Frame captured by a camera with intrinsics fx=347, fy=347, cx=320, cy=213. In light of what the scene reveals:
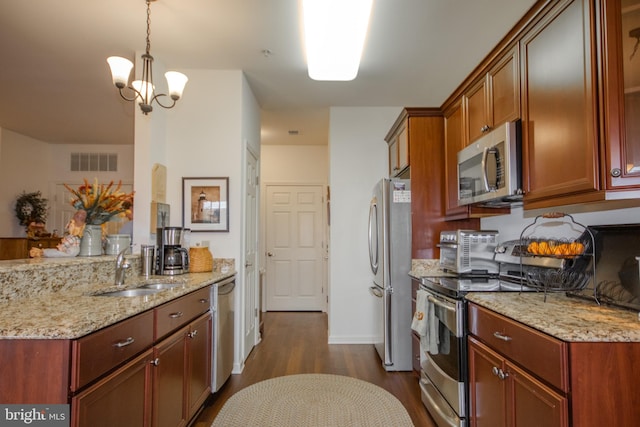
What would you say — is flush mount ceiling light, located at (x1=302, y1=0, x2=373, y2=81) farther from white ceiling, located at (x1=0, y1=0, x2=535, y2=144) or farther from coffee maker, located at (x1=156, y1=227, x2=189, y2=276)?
coffee maker, located at (x1=156, y1=227, x2=189, y2=276)

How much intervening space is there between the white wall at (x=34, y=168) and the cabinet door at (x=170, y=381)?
497 cm

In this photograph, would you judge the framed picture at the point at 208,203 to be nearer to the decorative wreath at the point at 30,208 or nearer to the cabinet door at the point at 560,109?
the cabinet door at the point at 560,109

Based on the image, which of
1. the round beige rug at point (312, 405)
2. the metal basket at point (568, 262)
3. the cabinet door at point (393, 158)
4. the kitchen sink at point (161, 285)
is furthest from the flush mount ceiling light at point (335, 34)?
the round beige rug at point (312, 405)

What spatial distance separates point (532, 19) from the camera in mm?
1716

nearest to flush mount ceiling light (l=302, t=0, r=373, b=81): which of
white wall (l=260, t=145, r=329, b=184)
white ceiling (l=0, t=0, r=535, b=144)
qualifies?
white ceiling (l=0, t=0, r=535, b=144)

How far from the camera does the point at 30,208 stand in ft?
17.6

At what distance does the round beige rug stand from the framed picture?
1.38 m

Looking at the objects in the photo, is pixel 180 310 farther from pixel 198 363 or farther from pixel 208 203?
pixel 208 203

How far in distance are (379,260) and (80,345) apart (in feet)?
8.08

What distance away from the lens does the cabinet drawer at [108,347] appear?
111 cm

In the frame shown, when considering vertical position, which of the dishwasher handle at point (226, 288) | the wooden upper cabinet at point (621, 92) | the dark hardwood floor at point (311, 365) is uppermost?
the wooden upper cabinet at point (621, 92)

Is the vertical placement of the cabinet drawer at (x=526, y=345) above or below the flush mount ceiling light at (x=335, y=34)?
below

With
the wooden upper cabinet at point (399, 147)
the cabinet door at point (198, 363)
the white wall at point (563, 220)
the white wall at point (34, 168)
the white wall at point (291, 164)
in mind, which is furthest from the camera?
the white wall at point (291, 164)

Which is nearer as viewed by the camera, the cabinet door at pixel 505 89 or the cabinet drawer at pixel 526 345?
the cabinet drawer at pixel 526 345
